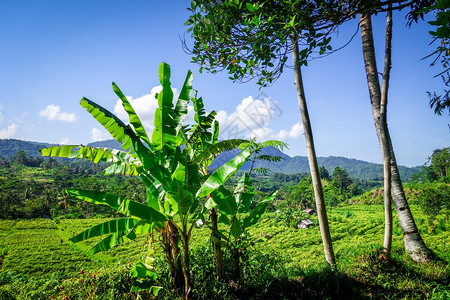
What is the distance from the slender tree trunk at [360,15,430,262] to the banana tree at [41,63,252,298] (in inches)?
102

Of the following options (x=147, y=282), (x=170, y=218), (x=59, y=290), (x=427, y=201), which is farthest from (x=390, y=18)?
(x=427, y=201)

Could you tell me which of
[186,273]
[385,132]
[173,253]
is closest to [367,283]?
[385,132]

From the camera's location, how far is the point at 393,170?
149 inches

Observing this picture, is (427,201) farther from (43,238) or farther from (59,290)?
(43,238)

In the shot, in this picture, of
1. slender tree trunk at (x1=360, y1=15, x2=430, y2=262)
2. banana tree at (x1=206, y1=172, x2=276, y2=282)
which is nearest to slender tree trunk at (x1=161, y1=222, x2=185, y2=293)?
banana tree at (x1=206, y1=172, x2=276, y2=282)

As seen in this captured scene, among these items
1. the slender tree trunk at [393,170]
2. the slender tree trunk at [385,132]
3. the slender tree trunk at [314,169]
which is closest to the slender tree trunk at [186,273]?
the slender tree trunk at [314,169]

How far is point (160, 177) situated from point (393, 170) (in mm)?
3728

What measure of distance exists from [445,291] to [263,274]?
2231 millimetres

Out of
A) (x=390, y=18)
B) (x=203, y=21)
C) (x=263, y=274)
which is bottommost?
(x=263, y=274)

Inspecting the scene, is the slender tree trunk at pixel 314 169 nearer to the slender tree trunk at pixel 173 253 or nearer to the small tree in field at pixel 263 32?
the small tree in field at pixel 263 32

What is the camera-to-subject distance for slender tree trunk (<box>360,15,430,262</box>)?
367 centimetres

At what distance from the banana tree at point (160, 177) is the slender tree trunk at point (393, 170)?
2590 millimetres

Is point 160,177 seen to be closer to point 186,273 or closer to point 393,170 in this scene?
point 186,273

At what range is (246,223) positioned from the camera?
10.8 feet
